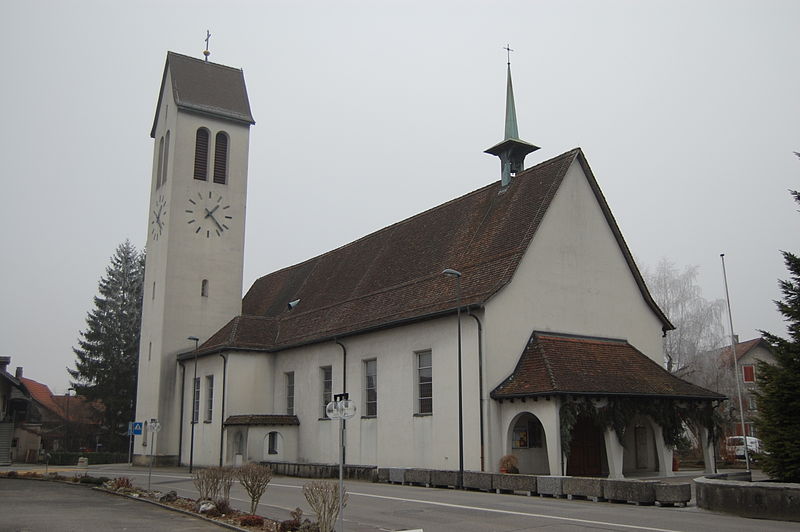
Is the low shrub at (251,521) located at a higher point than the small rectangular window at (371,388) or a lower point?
lower

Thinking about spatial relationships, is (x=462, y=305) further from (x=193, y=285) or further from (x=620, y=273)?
(x=193, y=285)

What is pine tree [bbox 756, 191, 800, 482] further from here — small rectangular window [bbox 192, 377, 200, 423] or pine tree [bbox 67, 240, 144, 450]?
pine tree [bbox 67, 240, 144, 450]

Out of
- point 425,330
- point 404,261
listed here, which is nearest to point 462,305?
point 425,330

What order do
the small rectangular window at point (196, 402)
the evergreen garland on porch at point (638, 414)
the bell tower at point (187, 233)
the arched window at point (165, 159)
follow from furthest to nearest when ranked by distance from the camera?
the arched window at point (165, 159) < the bell tower at point (187, 233) < the small rectangular window at point (196, 402) < the evergreen garland on porch at point (638, 414)

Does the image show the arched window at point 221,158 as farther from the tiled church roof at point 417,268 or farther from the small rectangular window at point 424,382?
the small rectangular window at point 424,382

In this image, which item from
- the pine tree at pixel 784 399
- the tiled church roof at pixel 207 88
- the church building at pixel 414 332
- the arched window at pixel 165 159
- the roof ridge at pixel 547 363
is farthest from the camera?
the arched window at pixel 165 159

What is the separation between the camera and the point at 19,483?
2881 centimetres

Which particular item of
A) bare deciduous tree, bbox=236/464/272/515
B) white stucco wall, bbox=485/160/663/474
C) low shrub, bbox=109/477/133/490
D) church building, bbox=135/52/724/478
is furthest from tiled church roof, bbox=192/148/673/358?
bare deciduous tree, bbox=236/464/272/515

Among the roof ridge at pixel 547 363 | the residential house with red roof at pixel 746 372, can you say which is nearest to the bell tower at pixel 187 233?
the roof ridge at pixel 547 363

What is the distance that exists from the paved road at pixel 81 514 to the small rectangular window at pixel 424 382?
10996mm

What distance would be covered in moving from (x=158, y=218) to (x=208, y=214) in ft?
10.3

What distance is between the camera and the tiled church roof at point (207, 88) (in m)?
43.1

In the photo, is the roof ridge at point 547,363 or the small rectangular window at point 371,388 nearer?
the roof ridge at point 547,363

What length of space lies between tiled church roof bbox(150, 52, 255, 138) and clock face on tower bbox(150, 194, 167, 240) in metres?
5.41
